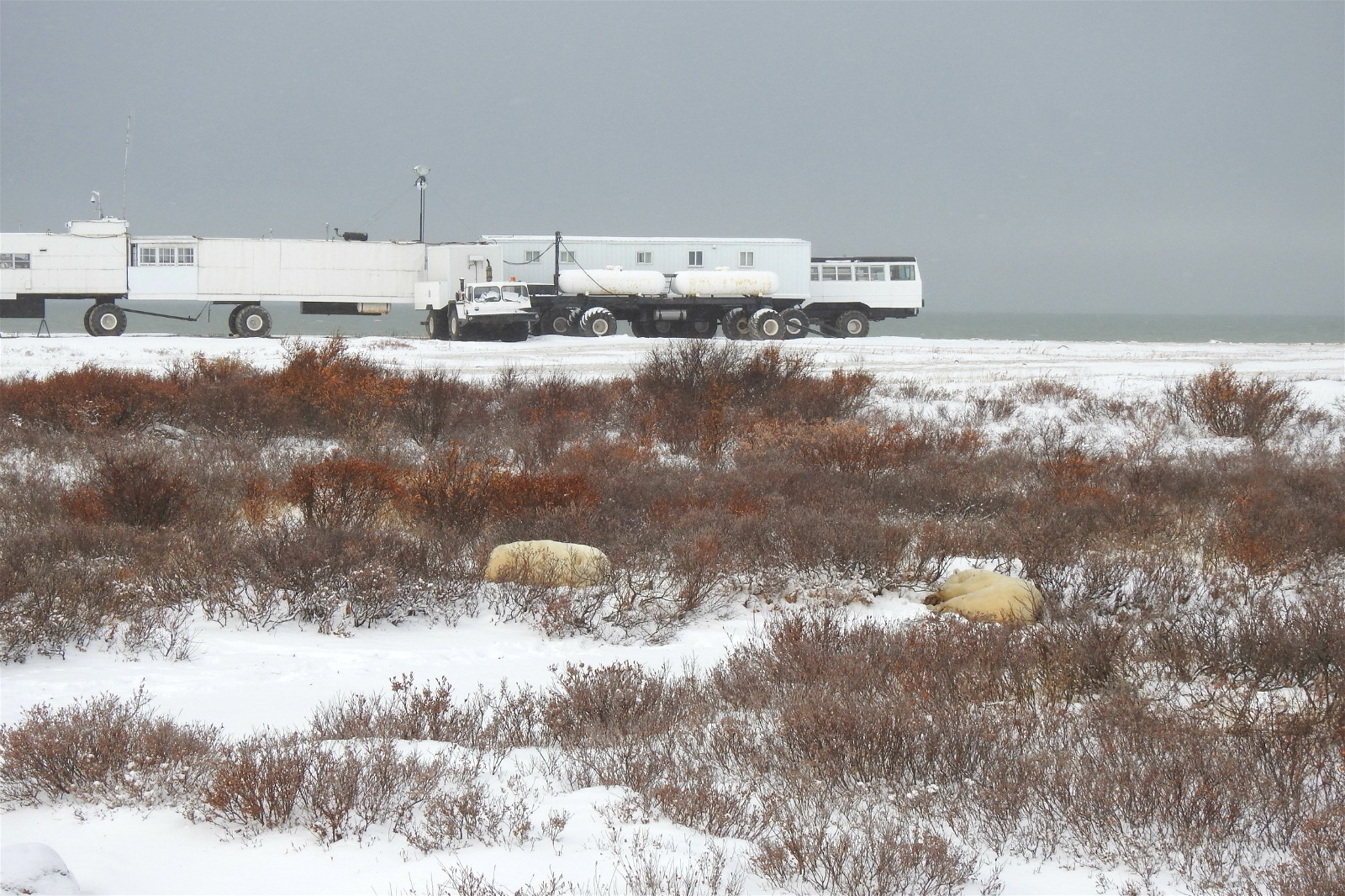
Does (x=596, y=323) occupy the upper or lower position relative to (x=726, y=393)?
upper

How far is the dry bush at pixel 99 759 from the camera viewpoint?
4621 mm

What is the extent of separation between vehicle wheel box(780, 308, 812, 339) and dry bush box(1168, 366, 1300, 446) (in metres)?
21.3

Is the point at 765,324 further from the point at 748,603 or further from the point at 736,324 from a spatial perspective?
the point at 748,603

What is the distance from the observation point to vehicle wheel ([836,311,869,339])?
38872mm

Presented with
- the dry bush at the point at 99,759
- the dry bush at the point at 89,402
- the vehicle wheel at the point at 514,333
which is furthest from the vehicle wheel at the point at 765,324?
the dry bush at the point at 99,759

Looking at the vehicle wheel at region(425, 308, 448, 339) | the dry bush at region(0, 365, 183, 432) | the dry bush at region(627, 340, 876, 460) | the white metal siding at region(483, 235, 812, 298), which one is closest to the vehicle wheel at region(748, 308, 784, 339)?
the white metal siding at region(483, 235, 812, 298)

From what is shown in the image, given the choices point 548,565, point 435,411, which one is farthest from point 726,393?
point 548,565

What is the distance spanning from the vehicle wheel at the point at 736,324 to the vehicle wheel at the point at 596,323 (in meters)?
4.22

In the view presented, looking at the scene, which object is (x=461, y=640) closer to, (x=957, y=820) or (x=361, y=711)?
(x=361, y=711)

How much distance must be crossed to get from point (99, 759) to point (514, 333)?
29.3m

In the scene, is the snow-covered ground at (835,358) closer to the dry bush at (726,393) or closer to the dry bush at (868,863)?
the dry bush at (726,393)

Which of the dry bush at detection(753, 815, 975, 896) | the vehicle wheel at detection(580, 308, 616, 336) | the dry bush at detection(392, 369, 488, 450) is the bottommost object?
the dry bush at detection(753, 815, 975, 896)

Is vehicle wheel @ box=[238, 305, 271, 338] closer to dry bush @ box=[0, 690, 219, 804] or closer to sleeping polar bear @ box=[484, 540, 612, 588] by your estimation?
sleeping polar bear @ box=[484, 540, 612, 588]

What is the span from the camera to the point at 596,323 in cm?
3488
